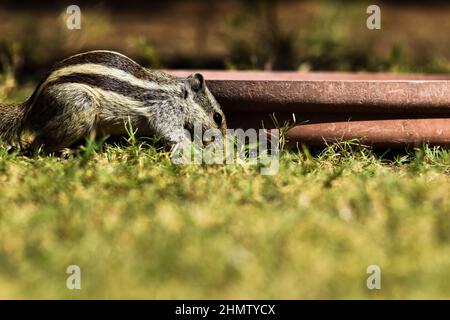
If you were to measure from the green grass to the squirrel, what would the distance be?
0.26 meters

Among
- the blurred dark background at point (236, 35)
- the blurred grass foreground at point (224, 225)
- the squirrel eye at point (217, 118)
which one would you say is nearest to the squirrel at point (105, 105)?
the squirrel eye at point (217, 118)

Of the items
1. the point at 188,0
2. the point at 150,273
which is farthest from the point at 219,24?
the point at 150,273

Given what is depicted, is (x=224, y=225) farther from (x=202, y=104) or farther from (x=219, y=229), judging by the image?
(x=202, y=104)

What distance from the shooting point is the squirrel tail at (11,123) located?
5.04 m

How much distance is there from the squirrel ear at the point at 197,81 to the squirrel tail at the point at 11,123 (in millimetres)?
1142

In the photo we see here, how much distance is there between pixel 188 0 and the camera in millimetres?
12875

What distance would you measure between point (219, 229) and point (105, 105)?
195 cm

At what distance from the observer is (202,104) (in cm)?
519

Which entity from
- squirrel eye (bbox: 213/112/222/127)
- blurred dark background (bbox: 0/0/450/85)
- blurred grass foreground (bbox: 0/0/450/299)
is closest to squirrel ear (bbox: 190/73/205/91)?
squirrel eye (bbox: 213/112/222/127)

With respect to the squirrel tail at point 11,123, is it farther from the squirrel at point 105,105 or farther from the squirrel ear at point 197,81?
the squirrel ear at point 197,81

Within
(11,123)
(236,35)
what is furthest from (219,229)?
(236,35)

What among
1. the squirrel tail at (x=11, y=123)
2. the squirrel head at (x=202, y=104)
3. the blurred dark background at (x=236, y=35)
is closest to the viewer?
the squirrel tail at (x=11, y=123)

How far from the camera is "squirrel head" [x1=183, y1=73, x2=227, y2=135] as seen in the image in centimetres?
514

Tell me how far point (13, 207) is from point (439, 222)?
206cm
